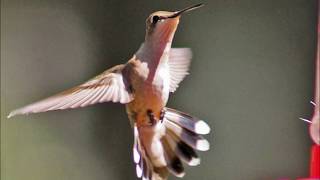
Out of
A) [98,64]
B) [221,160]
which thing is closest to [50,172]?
[98,64]

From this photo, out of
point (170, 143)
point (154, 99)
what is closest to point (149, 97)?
point (154, 99)

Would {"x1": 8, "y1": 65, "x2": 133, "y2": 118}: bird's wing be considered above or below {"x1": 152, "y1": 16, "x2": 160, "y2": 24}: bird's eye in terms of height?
below

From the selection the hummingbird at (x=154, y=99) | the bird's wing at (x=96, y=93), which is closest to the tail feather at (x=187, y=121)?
the hummingbird at (x=154, y=99)

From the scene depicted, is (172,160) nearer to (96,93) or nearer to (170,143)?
(170,143)

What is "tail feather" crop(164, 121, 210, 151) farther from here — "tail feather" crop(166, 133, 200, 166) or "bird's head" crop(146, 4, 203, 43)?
"bird's head" crop(146, 4, 203, 43)

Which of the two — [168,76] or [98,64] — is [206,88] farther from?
[98,64]

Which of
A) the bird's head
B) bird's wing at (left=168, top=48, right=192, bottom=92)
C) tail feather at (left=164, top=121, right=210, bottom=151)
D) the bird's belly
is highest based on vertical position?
the bird's head

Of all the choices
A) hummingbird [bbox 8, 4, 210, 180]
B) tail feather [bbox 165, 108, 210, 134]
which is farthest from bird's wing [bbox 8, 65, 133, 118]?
tail feather [bbox 165, 108, 210, 134]
